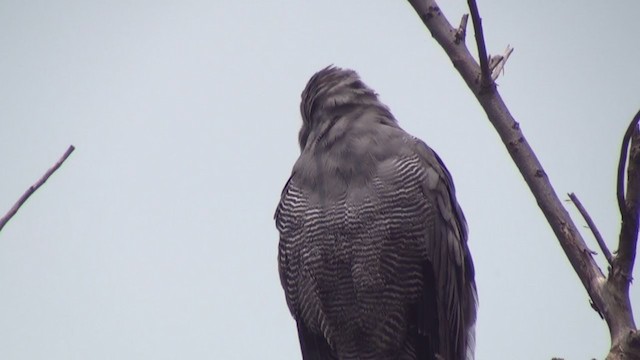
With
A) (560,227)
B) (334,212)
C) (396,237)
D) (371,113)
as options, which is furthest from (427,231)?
(560,227)

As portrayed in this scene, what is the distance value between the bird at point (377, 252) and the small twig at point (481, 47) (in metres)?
1.87

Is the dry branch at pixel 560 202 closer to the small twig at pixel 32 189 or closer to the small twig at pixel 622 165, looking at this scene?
the small twig at pixel 622 165

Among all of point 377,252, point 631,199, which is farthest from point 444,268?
point 631,199

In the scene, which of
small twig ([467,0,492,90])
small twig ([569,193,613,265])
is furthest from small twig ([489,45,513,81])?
small twig ([569,193,613,265])

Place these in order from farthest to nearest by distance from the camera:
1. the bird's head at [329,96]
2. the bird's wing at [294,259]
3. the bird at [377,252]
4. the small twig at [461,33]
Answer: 1. the bird's head at [329,96]
2. the bird's wing at [294,259]
3. the bird at [377,252]
4. the small twig at [461,33]

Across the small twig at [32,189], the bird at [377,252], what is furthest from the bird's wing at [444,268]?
the small twig at [32,189]

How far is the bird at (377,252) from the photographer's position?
20.9ft

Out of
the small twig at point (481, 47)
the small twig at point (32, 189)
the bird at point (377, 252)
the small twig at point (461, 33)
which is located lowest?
the small twig at point (32, 189)

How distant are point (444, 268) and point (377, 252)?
560mm

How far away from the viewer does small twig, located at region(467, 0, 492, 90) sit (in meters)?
4.36

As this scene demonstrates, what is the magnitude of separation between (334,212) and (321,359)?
4.01 ft

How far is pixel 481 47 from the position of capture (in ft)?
14.8

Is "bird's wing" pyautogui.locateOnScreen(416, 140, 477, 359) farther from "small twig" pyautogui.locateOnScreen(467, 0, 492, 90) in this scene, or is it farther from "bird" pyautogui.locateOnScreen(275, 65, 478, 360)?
"small twig" pyautogui.locateOnScreen(467, 0, 492, 90)

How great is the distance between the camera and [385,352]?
6.55m
